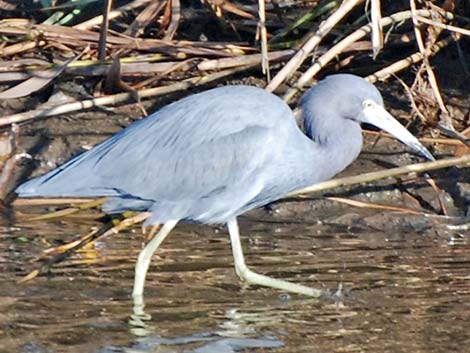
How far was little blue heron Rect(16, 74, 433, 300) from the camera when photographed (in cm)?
584

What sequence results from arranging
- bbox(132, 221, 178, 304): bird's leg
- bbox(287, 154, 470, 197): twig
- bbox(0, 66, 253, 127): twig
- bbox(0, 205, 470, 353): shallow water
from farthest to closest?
bbox(0, 66, 253, 127): twig
bbox(287, 154, 470, 197): twig
bbox(132, 221, 178, 304): bird's leg
bbox(0, 205, 470, 353): shallow water

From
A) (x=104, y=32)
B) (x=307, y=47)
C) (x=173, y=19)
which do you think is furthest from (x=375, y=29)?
(x=173, y=19)

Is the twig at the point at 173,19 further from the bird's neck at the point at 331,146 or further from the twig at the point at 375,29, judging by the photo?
the bird's neck at the point at 331,146

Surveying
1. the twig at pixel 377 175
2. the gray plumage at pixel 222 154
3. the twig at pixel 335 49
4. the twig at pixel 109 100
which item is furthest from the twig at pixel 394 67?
→ the gray plumage at pixel 222 154

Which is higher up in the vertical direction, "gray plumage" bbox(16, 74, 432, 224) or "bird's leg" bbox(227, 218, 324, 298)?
"gray plumage" bbox(16, 74, 432, 224)

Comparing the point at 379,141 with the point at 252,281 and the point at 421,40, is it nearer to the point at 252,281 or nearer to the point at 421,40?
the point at 421,40

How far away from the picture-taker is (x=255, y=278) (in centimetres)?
596

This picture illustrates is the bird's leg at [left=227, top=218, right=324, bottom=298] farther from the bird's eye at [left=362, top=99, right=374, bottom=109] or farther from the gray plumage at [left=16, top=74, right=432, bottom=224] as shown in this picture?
the bird's eye at [left=362, top=99, right=374, bottom=109]

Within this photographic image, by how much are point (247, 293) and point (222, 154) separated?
0.63 meters

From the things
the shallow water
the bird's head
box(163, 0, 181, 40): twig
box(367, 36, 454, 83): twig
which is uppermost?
the bird's head

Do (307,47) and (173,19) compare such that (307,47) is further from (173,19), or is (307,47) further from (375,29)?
(173,19)

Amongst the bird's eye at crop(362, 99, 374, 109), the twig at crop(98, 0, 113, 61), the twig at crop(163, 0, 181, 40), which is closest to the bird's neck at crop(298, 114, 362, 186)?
the bird's eye at crop(362, 99, 374, 109)

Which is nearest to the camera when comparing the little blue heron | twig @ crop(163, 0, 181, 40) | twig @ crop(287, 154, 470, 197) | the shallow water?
the shallow water

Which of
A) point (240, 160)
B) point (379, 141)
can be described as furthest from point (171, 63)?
point (240, 160)
